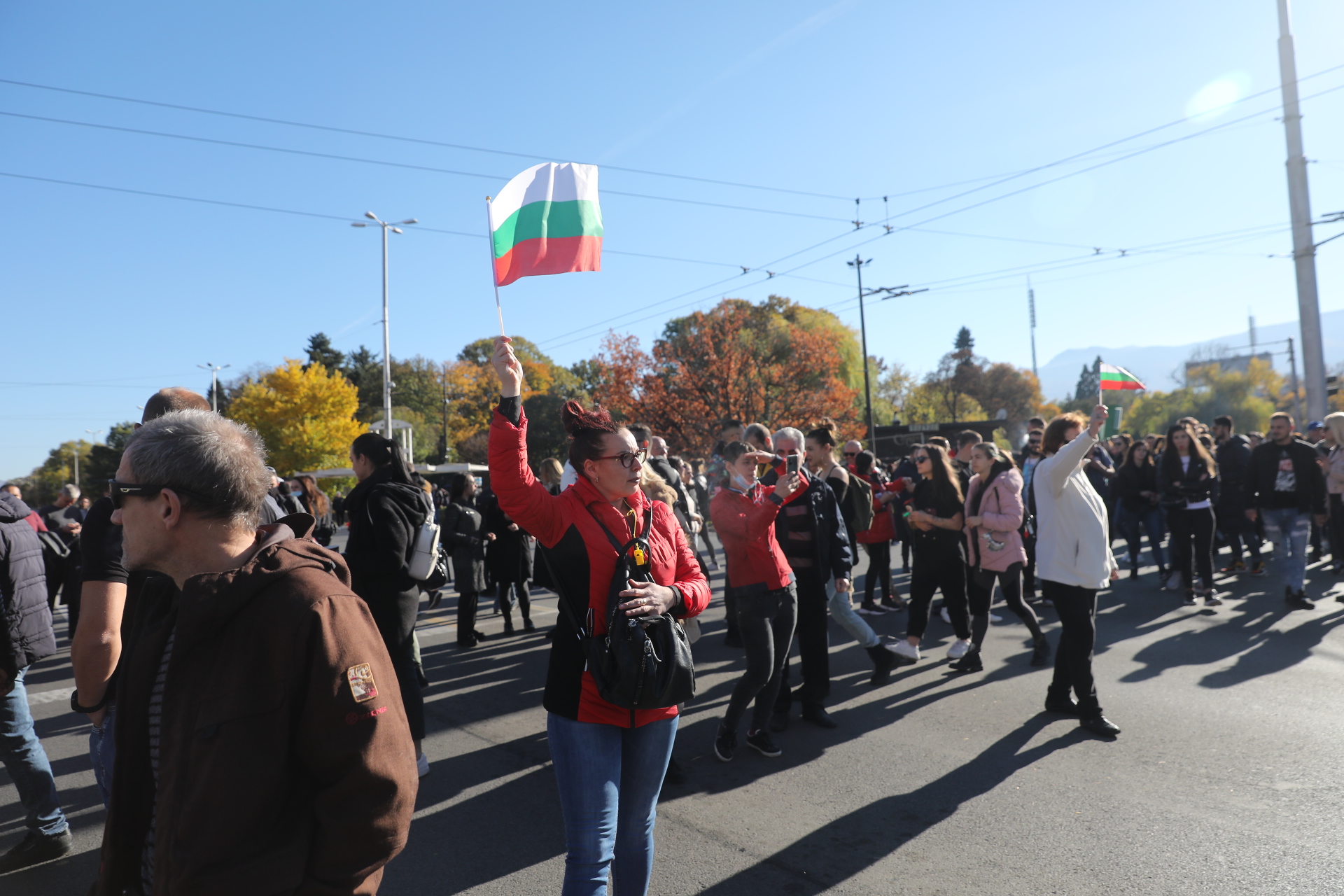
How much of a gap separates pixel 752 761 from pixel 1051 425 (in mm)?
2876

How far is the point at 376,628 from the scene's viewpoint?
1708mm

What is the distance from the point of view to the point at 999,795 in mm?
4102

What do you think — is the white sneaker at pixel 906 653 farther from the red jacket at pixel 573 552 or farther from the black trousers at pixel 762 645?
the red jacket at pixel 573 552

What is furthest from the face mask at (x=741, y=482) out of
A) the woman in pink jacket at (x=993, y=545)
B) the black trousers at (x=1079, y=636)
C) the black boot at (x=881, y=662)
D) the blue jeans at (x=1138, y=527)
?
the blue jeans at (x=1138, y=527)

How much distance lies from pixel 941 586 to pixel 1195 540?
3824 millimetres

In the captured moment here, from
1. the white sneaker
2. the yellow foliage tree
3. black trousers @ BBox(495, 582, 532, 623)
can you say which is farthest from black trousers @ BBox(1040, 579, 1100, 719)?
the yellow foliage tree

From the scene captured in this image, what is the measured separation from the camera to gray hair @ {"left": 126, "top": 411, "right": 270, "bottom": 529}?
1631 millimetres

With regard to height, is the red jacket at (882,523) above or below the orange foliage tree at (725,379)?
below

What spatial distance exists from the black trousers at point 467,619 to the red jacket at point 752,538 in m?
4.58

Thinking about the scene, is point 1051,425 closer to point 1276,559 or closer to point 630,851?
point 630,851

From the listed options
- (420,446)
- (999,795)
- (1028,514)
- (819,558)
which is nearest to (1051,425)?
(819,558)

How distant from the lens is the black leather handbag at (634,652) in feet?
8.18

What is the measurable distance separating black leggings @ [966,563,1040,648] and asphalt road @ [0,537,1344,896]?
35cm

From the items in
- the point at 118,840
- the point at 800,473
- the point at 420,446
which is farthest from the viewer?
the point at 420,446
